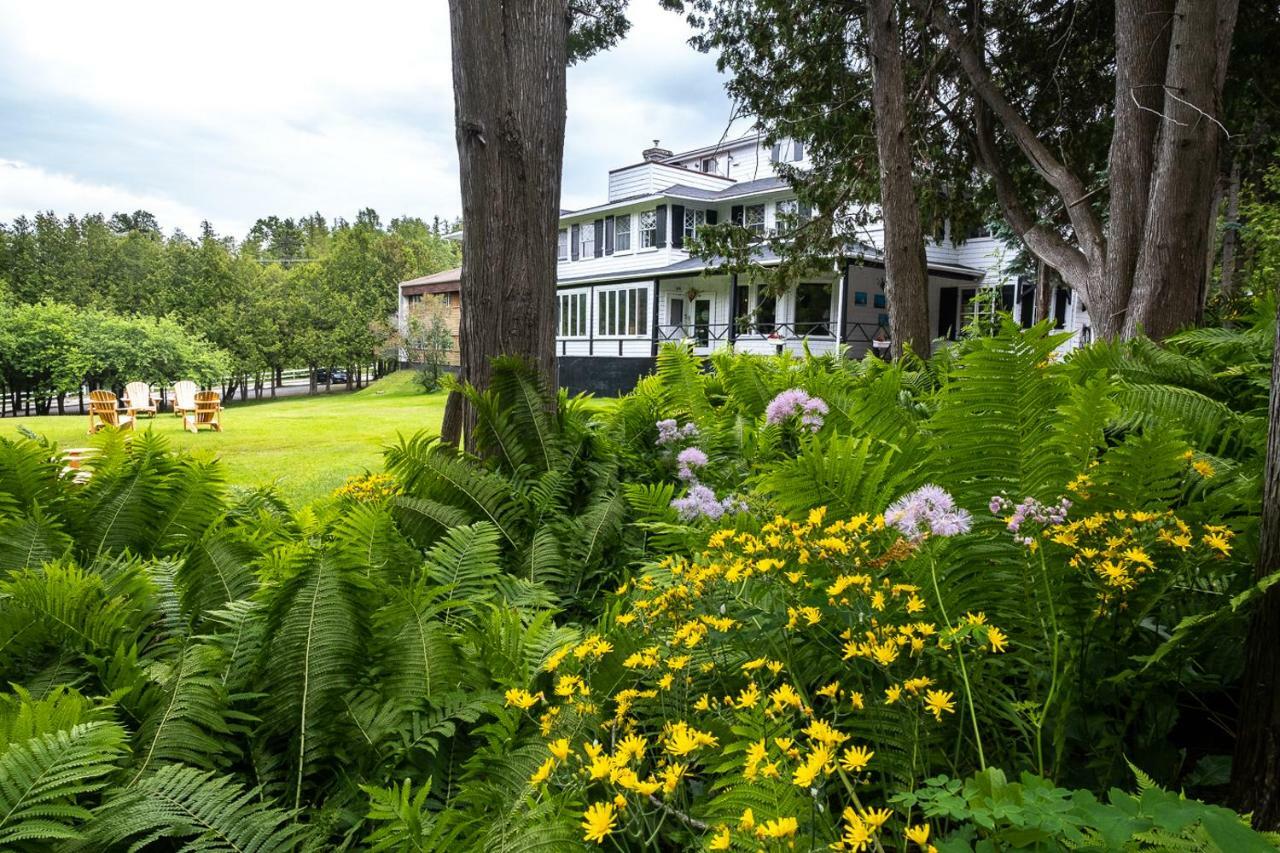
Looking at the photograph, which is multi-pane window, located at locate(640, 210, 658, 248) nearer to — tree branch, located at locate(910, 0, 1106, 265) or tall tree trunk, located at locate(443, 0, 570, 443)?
tree branch, located at locate(910, 0, 1106, 265)

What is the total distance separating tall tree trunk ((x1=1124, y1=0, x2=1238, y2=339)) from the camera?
16.4 feet

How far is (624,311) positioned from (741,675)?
27.5 m

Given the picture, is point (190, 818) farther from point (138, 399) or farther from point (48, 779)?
point (138, 399)

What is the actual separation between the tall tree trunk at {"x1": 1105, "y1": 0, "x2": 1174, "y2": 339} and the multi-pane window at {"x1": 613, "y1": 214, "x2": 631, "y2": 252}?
24.3 m

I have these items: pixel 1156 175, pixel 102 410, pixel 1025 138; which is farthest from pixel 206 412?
pixel 1156 175

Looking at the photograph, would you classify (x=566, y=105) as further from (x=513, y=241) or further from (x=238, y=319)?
(x=238, y=319)

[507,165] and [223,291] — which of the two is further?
[223,291]

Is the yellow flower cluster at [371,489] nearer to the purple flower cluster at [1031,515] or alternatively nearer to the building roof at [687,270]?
the purple flower cluster at [1031,515]

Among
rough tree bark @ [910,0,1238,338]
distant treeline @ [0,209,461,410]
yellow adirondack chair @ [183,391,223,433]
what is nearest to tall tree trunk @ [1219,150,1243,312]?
rough tree bark @ [910,0,1238,338]

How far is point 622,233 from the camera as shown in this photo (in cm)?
2961

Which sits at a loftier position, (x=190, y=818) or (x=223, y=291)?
(x=223, y=291)

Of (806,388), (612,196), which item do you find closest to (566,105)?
(806,388)

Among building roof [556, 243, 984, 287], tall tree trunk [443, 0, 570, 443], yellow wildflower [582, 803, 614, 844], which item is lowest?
yellow wildflower [582, 803, 614, 844]

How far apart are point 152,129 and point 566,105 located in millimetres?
155027
